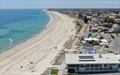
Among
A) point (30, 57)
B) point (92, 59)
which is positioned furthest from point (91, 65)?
point (30, 57)

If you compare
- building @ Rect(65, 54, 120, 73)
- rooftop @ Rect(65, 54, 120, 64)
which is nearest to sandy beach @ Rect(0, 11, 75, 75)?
rooftop @ Rect(65, 54, 120, 64)

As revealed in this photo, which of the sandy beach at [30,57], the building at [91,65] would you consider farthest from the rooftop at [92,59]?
the sandy beach at [30,57]

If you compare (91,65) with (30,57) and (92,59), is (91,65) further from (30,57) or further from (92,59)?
(30,57)

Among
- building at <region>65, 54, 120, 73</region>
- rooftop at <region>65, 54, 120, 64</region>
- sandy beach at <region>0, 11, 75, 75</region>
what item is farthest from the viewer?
sandy beach at <region>0, 11, 75, 75</region>

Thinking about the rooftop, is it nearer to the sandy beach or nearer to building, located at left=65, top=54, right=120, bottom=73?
building, located at left=65, top=54, right=120, bottom=73

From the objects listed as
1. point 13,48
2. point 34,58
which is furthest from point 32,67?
point 13,48

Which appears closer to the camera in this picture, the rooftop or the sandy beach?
the rooftop

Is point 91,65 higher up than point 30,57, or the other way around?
point 30,57

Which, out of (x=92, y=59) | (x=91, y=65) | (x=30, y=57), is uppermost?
(x=92, y=59)

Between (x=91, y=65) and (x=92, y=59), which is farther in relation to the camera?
(x=92, y=59)

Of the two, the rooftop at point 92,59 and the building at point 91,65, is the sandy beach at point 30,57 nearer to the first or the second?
the rooftop at point 92,59

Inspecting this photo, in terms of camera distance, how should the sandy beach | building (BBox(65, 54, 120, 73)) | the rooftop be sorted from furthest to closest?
the sandy beach
the rooftop
building (BBox(65, 54, 120, 73))
